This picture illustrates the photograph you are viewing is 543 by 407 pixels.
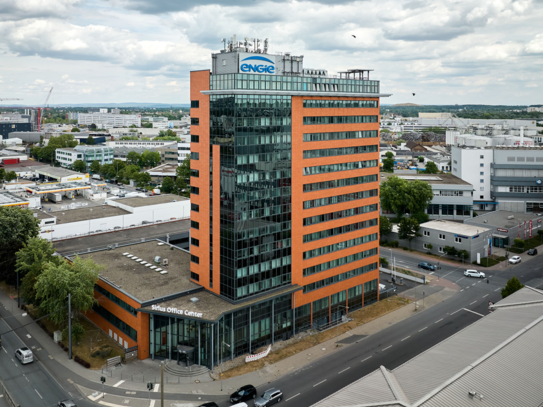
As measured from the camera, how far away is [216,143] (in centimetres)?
6612

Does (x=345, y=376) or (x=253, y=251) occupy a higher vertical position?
(x=253, y=251)

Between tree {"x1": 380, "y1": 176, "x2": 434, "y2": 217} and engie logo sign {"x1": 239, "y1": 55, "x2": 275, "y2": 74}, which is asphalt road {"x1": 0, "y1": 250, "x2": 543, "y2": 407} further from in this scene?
tree {"x1": 380, "y1": 176, "x2": 434, "y2": 217}

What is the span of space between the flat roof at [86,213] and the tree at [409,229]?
2866 inches

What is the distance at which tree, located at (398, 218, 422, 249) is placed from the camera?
4756 inches

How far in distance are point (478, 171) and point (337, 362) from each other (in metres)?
122

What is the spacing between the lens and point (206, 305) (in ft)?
214

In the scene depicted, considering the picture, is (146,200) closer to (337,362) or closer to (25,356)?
(25,356)

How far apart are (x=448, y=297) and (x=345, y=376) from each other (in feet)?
127

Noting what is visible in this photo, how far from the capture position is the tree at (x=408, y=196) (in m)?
137

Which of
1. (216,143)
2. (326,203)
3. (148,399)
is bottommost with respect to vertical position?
(148,399)

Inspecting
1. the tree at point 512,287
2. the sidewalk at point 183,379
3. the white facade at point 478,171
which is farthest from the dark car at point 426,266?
the white facade at point 478,171

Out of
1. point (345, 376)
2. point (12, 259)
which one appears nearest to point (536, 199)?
point (345, 376)

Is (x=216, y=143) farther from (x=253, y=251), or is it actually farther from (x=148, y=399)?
(x=148, y=399)

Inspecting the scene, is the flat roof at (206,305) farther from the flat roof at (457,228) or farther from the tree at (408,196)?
the tree at (408,196)
